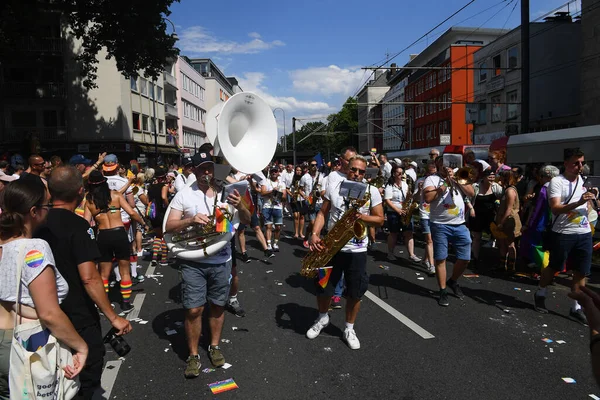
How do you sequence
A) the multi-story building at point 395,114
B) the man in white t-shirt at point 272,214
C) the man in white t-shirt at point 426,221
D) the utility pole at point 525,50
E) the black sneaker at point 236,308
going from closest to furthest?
1. the black sneaker at point 236,308
2. the man in white t-shirt at point 426,221
3. the man in white t-shirt at point 272,214
4. the utility pole at point 525,50
5. the multi-story building at point 395,114

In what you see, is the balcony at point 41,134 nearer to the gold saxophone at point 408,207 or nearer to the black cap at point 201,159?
the gold saxophone at point 408,207

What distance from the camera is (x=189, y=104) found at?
50.9 metres

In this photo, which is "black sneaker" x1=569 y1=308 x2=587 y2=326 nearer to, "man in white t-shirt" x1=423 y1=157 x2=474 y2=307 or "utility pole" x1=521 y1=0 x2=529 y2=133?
"man in white t-shirt" x1=423 y1=157 x2=474 y2=307

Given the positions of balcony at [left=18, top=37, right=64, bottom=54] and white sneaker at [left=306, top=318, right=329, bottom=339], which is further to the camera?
balcony at [left=18, top=37, right=64, bottom=54]

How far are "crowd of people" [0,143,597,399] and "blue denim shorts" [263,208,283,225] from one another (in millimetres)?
21

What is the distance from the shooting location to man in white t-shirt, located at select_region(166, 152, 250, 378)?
12.0ft

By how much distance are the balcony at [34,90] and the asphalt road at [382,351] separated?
2967 cm

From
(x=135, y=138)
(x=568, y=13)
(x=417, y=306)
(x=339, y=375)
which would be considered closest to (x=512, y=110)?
(x=568, y=13)

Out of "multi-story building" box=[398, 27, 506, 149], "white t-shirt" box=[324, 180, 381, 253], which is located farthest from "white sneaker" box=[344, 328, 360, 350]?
"multi-story building" box=[398, 27, 506, 149]

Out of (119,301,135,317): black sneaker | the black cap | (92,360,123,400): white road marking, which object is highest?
the black cap

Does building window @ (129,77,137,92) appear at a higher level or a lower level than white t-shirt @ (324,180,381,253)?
higher

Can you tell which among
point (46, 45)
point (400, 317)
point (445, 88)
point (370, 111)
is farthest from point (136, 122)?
point (370, 111)

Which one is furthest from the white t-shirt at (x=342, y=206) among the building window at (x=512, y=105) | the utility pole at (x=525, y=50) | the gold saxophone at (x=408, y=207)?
the building window at (x=512, y=105)

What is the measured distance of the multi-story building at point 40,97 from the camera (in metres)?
29.8
